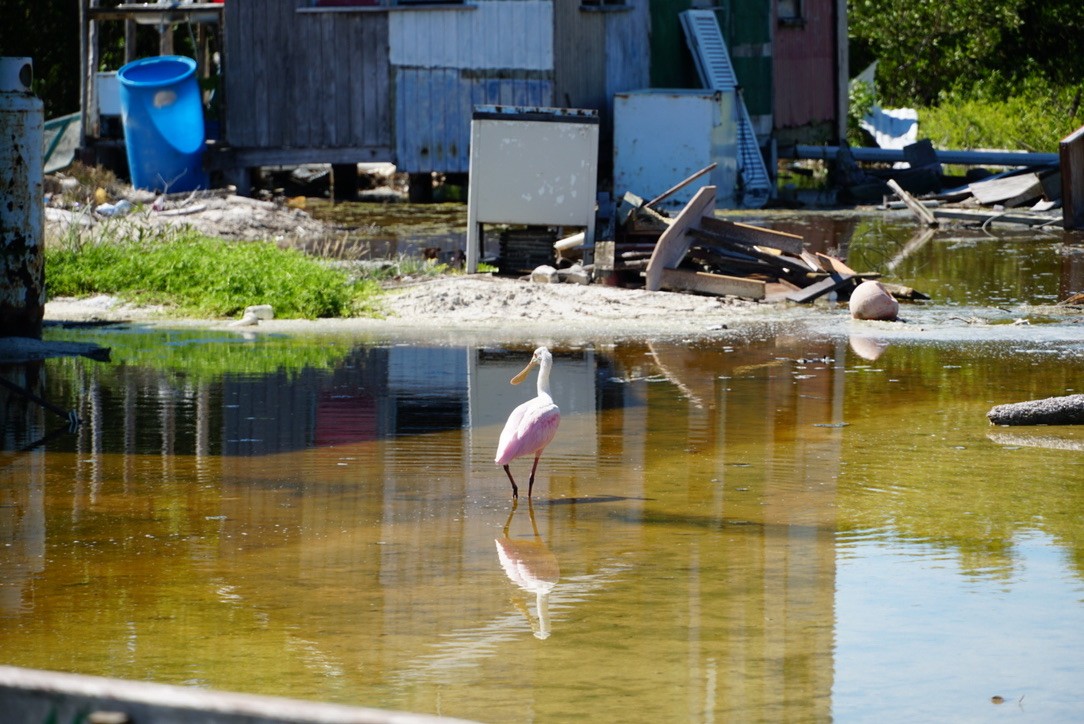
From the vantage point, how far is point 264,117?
21.4 metres

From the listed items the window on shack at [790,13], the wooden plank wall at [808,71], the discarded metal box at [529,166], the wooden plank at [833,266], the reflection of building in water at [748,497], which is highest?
the window on shack at [790,13]

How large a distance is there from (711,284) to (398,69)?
29.4ft

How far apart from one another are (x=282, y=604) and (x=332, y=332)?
642 centimetres

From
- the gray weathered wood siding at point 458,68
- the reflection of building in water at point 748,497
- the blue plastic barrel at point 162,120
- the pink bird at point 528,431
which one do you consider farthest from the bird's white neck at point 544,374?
the gray weathered wood siding at point 458,68

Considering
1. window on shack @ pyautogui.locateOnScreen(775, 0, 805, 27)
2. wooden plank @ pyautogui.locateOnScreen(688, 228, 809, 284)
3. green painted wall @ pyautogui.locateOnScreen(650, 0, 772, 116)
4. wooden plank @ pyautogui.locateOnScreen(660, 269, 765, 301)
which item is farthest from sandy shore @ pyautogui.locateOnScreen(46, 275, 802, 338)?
window on shack @ pyautogui.locateOnScreen(775, 0, 805, 27)

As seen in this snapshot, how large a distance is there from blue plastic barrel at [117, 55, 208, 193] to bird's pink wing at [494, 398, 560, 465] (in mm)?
13976

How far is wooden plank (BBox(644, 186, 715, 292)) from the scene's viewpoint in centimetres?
1347

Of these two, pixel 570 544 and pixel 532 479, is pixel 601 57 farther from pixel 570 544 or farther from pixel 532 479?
pixel 570 544

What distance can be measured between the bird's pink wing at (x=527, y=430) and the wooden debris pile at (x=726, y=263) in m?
6.65

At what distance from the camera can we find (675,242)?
1362 centimetres

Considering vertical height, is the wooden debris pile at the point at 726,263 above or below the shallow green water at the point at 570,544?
above

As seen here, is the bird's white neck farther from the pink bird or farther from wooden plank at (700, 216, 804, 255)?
wooden plank at (700, 216, 804, 255)

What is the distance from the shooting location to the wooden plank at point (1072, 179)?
18281mm

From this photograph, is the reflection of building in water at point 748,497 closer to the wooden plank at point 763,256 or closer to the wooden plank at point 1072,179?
the wooden plank at point 763,256
